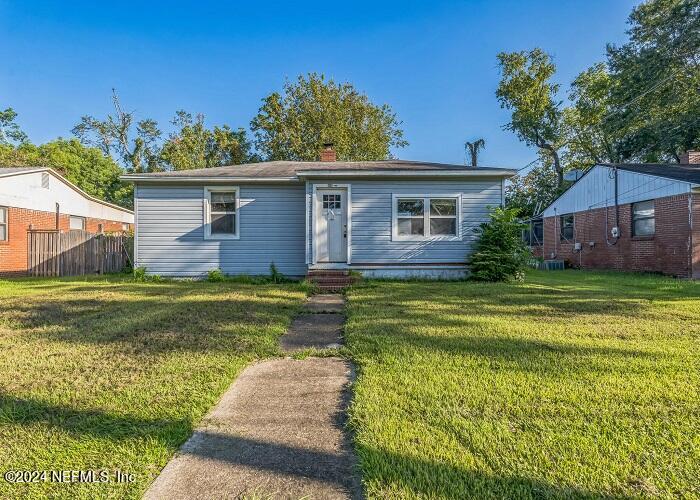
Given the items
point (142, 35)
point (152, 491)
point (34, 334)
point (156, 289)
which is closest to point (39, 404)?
point (152, 491)

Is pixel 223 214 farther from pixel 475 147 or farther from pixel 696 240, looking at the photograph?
pixel 475 147

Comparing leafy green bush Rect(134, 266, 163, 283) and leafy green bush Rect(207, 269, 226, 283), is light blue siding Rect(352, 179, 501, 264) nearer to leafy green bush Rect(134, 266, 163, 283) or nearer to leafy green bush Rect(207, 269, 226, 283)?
leafy green bush Rect(207, 269, 226, 283)

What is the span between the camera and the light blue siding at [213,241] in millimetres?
10023

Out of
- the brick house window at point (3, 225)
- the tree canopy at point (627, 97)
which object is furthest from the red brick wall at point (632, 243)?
the brick house window at point (3, 225)

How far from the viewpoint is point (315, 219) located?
9.59m

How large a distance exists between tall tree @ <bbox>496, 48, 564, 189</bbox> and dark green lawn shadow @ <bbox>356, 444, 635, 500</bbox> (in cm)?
2841

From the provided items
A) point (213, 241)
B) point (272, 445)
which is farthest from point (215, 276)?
point (272, 445)

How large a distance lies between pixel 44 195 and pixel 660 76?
83.2 feet

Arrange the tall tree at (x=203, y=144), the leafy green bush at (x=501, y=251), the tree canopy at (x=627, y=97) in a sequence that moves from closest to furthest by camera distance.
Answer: the leafy green bush at (x=501, y=251), the tree canopy at (x=627, y=97), the tall tree at (x=203, y=144)

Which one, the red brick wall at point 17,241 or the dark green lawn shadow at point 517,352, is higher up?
the red brick wall at point 17,241

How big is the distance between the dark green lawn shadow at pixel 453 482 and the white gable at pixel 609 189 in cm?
1341

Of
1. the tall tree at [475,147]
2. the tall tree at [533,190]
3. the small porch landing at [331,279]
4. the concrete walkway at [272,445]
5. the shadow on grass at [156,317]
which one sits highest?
the tall tree at [475,147]

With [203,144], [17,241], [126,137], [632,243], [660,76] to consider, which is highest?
[126,137]

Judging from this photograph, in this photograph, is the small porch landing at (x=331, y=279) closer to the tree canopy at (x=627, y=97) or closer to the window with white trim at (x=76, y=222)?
the window with white trim at (x=76, y=222)
